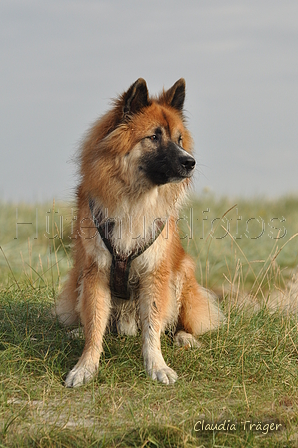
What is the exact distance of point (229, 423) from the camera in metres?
3.54

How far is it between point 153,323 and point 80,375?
69 centimetres

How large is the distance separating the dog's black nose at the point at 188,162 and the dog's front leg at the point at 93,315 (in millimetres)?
1070

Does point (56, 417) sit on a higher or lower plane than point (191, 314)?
lower

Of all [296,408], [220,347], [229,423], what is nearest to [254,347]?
[220,347]

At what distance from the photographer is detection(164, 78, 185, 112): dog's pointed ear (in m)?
4.37

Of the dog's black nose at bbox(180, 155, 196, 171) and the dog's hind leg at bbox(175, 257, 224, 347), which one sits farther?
the dog's hind leg at bbox(175, 257, 224, 347)

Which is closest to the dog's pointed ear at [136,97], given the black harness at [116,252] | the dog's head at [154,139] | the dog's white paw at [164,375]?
the dog's head at [154,139]

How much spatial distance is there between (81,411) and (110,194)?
1619 mm

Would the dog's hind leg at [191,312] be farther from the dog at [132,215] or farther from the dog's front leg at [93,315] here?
the dog's front leg at [93,315]

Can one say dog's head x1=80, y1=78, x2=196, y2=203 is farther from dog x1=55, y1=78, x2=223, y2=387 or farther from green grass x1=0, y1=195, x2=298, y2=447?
green grass x1=0, y1=195, x2=298, y2=447

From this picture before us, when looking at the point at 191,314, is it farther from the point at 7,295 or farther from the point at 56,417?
the point at 7,295

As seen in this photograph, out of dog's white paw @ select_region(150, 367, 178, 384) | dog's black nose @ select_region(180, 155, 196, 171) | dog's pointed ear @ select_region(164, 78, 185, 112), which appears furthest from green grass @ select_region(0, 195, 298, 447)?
dog's pointed ear @ select_region(164, 78, 185, 112)

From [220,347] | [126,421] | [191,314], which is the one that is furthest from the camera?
[191,314]

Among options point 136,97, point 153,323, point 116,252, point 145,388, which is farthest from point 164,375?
point 136,97
